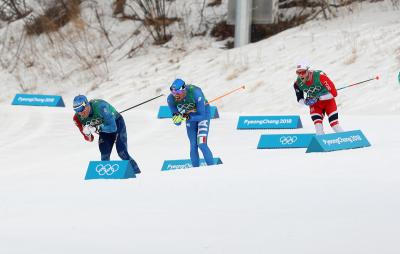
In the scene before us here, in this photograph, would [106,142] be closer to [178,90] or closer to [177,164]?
[178,90]

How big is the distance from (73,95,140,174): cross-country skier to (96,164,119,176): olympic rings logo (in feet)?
2.79

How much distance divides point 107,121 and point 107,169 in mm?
1068

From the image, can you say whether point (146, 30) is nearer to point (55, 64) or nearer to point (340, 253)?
point (55, 64)

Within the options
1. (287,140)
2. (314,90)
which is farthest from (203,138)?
(287,140)

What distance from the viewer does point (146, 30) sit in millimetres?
32656

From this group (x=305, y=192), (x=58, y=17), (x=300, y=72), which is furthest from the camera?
(x=58, y=17)

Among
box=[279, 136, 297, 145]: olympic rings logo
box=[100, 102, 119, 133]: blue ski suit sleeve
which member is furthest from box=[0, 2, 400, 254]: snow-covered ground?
box=[100, 102, 119, 133]: blue ski suit sleeve

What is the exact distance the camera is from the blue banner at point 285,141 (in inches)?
575

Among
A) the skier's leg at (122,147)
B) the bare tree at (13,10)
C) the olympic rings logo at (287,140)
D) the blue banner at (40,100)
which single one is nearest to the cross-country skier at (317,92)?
the olympic rings logo at (287,140)

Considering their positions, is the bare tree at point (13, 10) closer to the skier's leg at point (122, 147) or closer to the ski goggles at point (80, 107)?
the skier's leg at point (122, 147)

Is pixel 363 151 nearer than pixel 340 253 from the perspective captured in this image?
No

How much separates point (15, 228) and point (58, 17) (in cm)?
2779

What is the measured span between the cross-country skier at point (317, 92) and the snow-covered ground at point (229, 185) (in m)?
0.70

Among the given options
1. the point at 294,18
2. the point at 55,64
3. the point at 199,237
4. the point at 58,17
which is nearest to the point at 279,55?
the point at 294,18
